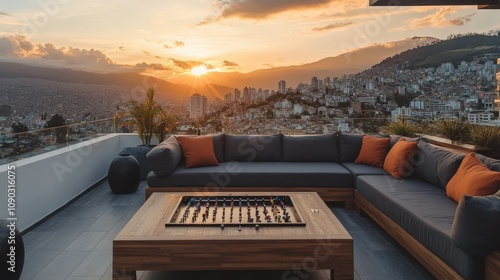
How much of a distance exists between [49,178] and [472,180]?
4173 mm

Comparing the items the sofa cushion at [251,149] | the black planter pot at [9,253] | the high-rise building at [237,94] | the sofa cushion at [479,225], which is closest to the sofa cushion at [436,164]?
the sofa cushion at [479,225]

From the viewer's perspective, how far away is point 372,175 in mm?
4168

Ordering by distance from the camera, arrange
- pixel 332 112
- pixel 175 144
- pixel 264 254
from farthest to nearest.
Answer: pixel 332 112 < pixel 175 144 < pixel 264 254

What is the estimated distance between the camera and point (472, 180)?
277 centimetres

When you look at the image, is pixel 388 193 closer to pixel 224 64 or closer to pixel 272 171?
pixel 272 171

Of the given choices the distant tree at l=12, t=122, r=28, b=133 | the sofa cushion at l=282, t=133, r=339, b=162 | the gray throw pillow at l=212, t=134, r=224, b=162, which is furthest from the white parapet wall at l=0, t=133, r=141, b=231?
the sofa cushion at l=282, t=133, r=339, b=162

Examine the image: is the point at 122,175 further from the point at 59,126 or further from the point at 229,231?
the point at 229,231

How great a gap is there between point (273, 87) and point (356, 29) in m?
2.04

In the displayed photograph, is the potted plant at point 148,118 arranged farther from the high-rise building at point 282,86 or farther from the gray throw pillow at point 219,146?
the high-rise building at point 282,86

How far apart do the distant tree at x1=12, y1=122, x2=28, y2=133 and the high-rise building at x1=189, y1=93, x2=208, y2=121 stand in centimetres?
296

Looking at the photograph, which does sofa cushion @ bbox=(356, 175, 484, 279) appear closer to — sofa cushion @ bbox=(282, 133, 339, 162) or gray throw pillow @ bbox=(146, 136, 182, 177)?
sofa cushion @ bbox=(282, 133, 339, 162)

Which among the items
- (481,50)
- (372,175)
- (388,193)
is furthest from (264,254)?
(481,50)

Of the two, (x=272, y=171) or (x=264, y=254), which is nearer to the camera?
(x=264, y=254)

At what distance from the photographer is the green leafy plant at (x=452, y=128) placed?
16.0ft
